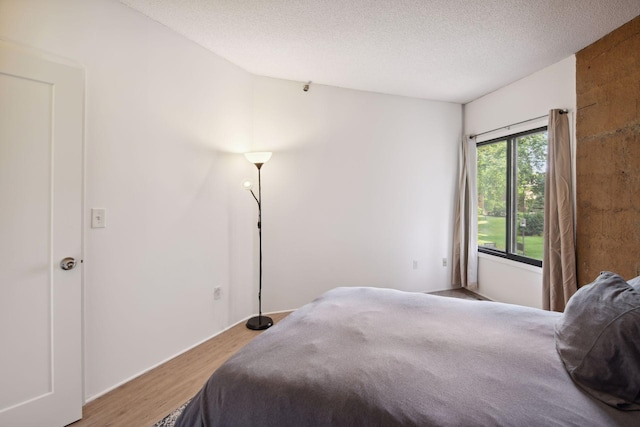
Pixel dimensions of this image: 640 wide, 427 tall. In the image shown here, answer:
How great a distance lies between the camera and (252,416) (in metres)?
0.97

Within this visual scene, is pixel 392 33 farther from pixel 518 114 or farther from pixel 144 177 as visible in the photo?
pixel 144 177

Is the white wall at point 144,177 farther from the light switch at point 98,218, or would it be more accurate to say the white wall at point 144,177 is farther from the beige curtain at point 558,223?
the beige curtain at point 558,223

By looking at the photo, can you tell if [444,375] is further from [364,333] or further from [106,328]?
[106,328]

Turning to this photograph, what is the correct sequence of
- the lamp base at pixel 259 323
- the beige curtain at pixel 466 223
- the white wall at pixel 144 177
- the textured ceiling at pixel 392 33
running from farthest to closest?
the beige curtain at pixel 466 223, the lamp base at pixel 259 323, the textured ceiling at pixel 392 33, the white wall at pixel 144 177

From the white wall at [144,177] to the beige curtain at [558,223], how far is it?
10.1 feet

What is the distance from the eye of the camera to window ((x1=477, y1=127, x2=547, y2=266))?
9.98 feet

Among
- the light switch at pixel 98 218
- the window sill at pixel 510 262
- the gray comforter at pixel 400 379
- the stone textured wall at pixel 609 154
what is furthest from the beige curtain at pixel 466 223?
the light switch at pixel 98 218

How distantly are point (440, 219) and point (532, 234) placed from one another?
1.02m

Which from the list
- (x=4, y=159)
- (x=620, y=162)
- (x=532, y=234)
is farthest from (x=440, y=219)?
(x=4, y=159)

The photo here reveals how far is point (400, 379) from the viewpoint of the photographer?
100 cm

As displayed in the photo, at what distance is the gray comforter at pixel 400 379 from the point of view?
88 cm

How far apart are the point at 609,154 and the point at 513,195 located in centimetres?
109

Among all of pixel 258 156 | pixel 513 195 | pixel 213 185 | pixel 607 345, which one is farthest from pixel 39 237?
pixel 513 195

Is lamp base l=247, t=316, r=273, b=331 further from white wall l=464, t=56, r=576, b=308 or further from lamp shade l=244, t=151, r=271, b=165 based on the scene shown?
white wall l=464, t=56, r=576, b=308
